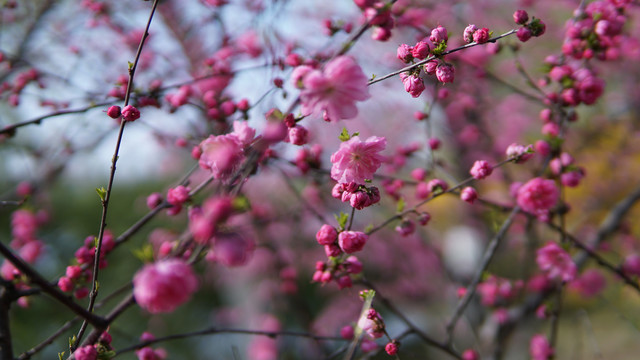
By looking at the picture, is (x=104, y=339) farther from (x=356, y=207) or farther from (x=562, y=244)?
(x=562, y=244)

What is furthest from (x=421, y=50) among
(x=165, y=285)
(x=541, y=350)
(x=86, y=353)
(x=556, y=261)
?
(x=541, y=350)

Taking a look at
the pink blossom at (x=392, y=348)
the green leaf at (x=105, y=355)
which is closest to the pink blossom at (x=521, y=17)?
the pink blossom at (x=392, y=348)

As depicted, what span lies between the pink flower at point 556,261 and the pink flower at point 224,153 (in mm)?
1615

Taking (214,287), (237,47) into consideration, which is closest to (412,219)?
(237,47)

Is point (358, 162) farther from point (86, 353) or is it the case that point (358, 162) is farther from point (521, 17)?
point (86, 353)

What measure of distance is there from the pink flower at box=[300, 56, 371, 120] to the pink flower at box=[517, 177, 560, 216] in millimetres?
981

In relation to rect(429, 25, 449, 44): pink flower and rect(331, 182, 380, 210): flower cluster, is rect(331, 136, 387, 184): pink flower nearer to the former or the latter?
rect(331, 182, 380, 210): flower cluster

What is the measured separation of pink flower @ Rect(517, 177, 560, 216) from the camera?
1668 mm

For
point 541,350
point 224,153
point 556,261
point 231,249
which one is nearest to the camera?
point 231,249

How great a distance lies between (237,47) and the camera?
2.83 metres

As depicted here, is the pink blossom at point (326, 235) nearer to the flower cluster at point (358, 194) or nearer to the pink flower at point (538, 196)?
the flower cluster at point (358, 194)

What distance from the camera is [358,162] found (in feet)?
4.09

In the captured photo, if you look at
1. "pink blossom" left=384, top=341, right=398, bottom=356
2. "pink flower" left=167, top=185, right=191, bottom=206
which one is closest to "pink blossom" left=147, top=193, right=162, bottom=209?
"pink flower" left=167, top=185, right=191, bottom=206

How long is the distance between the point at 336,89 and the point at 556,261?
164 cm
